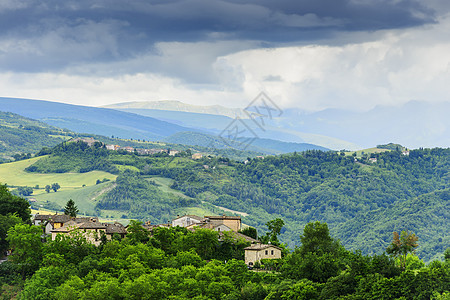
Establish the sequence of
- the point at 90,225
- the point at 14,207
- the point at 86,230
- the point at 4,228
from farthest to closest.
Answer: the point at 14,207 → the point at 90,225 → the point at 86,230 → the point at 4,228

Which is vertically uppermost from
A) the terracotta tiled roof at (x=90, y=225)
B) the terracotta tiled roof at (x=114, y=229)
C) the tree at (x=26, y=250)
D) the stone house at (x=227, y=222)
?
the stone house at (x=227, y=222)

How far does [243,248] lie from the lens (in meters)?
89.1

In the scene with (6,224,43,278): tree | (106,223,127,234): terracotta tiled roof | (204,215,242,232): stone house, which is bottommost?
(6,224,43,278): tree

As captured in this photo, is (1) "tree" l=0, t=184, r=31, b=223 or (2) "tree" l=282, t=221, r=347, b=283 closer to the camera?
(2) "tree" l=282, t=221, r=347, b=283

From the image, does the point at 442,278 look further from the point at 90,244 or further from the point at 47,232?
the point at 47,232

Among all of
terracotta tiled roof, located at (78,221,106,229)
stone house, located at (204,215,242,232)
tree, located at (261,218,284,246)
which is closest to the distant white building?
stone house, located at (204,215,242,232)

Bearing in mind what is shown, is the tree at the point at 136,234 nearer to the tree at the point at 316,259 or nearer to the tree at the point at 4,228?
the tree at the point at 4,228

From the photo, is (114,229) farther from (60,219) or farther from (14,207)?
(14,207)

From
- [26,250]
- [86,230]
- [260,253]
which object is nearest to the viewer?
[26,250]

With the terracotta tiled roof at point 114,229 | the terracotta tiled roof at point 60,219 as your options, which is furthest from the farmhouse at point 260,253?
the terracotta tiled roof at point 60,219

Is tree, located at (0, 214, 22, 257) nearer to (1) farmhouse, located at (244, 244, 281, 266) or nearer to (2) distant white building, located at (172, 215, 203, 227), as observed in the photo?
(2) distant white building, located at (172, 215, 203, 227)

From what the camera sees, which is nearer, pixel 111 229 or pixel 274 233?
pixel 111 229

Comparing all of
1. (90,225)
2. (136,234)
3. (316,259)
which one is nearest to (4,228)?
(90,225)

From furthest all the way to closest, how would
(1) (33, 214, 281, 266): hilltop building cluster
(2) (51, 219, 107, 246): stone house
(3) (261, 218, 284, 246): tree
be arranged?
(3) (261, 218, 284, 246): tree
(2) (51, 219, 107, 246): stone house
(1) (33, 214, 281, 266): hilltop building cluster
